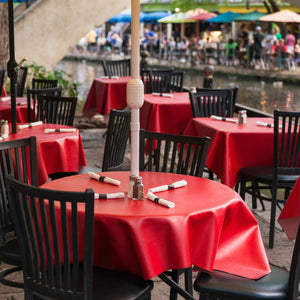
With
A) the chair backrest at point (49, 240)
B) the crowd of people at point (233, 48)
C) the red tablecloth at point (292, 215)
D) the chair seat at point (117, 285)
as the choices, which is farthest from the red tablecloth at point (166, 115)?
the crowd of people at point (233, 48)

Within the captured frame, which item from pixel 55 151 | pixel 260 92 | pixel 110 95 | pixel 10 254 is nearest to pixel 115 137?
pixel 55 151

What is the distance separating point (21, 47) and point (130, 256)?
11049 millimetres

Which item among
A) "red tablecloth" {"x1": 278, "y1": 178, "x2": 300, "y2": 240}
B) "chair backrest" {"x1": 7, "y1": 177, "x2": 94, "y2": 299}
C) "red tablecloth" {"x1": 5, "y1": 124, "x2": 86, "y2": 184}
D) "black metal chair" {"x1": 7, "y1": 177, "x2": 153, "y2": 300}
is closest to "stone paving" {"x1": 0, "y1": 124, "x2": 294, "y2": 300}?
"red tablecloth" {"x1": 278, "y1": 178, "x2": 300, "y2": 240}

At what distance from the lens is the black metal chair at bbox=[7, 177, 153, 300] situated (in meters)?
2.67

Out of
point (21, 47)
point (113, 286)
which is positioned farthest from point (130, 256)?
point (21, 47)

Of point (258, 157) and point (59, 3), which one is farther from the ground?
point (59, 3)

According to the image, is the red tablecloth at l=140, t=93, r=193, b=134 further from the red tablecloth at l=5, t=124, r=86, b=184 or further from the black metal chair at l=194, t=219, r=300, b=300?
the black metal chair at l=194, t=219, r=300, b=300

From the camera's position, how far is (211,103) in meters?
7.00

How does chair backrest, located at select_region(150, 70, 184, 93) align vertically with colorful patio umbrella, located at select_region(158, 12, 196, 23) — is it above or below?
below

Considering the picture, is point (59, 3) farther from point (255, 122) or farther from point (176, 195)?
point (176, 195)

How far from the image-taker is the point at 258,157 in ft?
18.9

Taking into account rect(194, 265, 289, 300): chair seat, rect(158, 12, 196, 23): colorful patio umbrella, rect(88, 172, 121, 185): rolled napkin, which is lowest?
rect(194, 265, 289, 300): chair seat

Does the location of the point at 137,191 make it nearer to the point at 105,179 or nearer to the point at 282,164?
the point at 105,179

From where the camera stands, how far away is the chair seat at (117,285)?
2889mm
